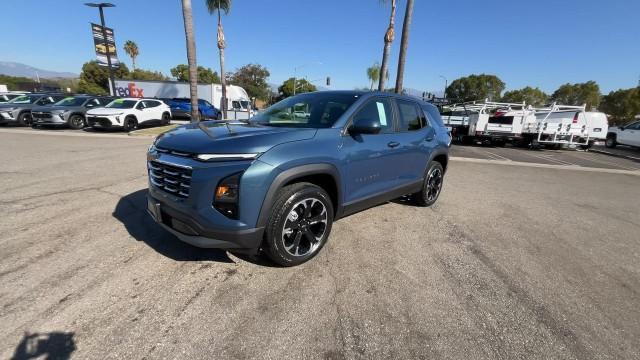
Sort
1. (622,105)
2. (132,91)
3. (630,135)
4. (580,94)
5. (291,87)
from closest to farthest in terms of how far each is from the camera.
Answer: (630,135) → (132,91) → (622,105) → (580,94) → (291,87)

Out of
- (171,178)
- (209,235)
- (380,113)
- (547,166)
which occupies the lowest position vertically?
(547,166)

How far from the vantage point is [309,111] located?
3451 mm

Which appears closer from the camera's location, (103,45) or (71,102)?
(71,102)

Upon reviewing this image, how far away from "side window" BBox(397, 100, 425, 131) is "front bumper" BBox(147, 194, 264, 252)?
2485mm

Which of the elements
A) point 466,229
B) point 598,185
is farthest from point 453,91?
point 466,229

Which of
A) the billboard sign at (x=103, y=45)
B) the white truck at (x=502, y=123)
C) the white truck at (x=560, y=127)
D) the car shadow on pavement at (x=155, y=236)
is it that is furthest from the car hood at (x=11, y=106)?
the white truck at (x=560, y=127)

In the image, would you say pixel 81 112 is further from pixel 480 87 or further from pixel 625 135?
pixel 480 87

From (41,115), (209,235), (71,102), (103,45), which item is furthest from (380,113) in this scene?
(103,45)

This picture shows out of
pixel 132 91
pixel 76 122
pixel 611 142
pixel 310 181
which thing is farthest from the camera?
pixel 132 91

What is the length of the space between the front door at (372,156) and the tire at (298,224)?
38 cm

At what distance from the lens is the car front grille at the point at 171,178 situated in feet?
7.91

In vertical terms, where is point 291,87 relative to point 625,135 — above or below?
above

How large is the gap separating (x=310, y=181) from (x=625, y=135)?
23.4 m

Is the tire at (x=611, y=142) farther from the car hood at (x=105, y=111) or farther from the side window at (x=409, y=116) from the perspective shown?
the car hood at (x=105, y=111)
